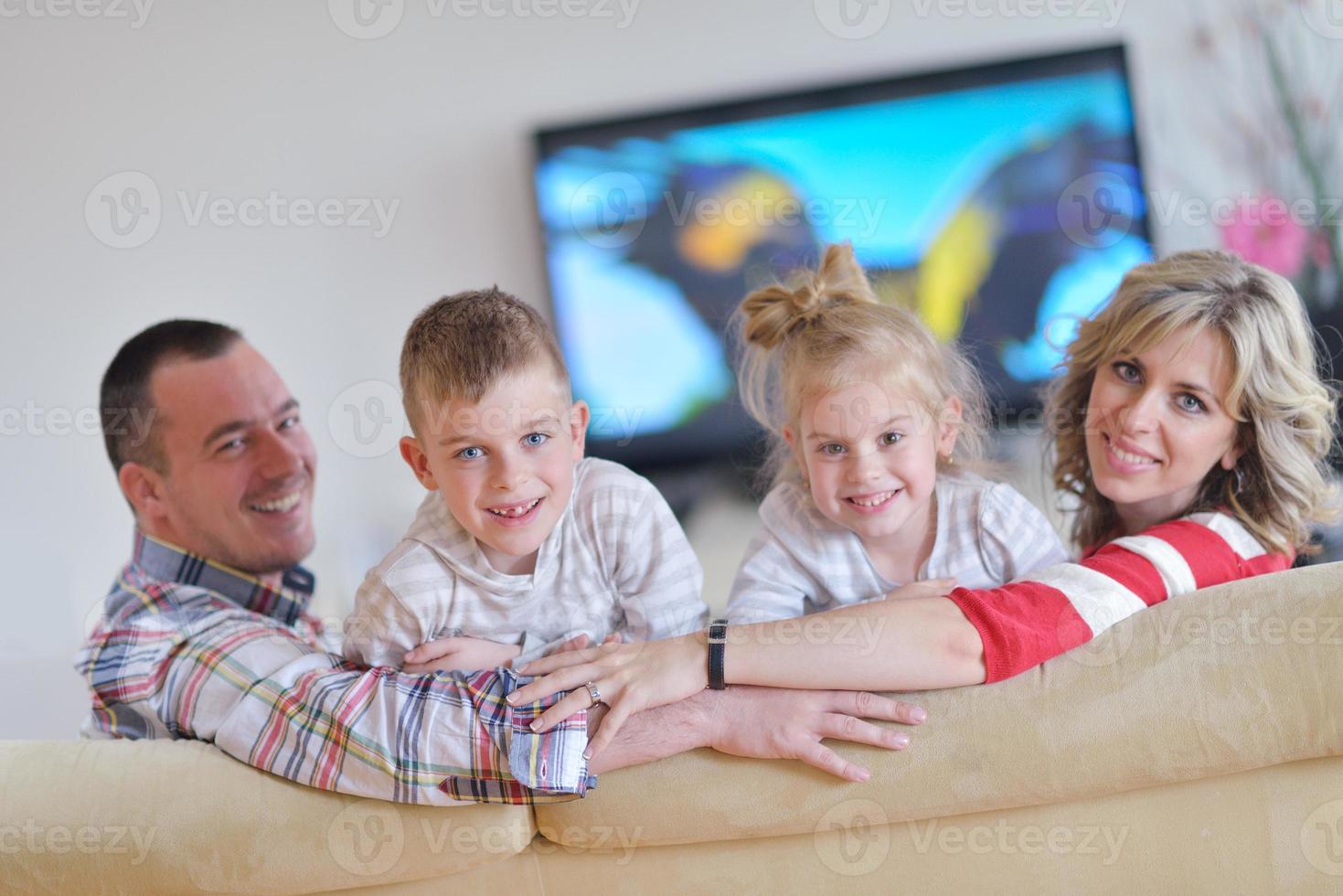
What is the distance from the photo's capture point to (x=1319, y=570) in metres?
1.26

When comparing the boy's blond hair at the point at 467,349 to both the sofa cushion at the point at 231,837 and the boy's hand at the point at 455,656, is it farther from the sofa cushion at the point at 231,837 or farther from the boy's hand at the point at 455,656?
the sofa cushion at the point at 231,837

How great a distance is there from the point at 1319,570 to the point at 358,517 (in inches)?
155

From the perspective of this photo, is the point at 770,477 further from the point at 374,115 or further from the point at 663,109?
the point at 374,115

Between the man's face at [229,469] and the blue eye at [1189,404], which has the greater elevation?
the man's face at [229,469]

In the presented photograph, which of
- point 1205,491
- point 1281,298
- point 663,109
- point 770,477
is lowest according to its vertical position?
point 1205,491

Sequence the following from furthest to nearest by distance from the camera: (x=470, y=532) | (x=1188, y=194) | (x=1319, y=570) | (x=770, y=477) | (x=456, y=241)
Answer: (x=456, y=241)
(x=1188, y=194)
(x=770, y=477)
(x=470, y=532)
(x=1319, y=570)

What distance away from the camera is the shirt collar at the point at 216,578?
1994 millimetres

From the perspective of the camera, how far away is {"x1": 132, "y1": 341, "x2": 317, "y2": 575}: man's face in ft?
6.73

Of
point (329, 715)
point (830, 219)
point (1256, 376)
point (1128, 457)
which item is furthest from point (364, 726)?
point (830, 219)

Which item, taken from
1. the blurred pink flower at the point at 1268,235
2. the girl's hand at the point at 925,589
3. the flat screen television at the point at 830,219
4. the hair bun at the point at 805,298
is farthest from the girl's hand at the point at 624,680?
the blurred pink flower at the point at 1268,235

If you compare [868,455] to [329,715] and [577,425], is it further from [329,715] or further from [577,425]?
[329,715]

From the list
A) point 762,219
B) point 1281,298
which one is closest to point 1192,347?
point 1281,298

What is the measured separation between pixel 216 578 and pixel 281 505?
0.59ft

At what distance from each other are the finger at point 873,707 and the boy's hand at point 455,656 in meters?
0.52
